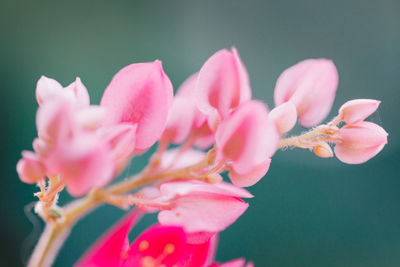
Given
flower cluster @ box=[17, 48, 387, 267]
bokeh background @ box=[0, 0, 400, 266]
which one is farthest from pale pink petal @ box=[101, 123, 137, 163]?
bokeh background @ box=[0, 0, 400, 266]

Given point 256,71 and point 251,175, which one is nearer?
point 251,175

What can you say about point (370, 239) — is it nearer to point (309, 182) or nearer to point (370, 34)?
point (309, 182)

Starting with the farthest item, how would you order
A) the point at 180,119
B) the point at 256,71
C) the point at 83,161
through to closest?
the point at 256,71 → the point at 180,119 → the point at 83,161

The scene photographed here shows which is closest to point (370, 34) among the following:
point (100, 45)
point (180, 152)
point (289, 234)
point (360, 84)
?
point (360, 84)

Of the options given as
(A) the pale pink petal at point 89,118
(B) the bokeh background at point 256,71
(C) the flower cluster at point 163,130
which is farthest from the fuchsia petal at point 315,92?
(B) the bokeh background at point 256,71

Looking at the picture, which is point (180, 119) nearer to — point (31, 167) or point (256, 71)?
point (31, 167)

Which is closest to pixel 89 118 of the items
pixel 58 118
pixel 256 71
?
pixel 58 118

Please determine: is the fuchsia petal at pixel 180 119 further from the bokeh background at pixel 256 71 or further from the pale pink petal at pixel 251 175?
the bokeh background at pixel 256 71
